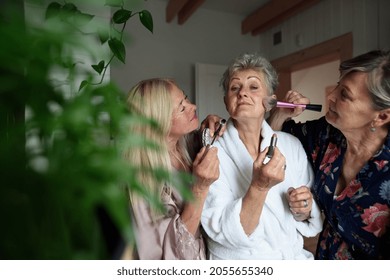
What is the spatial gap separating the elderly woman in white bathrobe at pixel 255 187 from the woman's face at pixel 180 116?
0.12m

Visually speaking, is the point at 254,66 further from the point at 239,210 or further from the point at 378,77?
the point at 239,210

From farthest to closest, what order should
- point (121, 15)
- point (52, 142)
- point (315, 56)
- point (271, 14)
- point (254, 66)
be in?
point (271, 14) < point (315, 56) < point (254, 66) < point (121, 15) < point (52, 142)

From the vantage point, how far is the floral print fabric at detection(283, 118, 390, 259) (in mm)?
796

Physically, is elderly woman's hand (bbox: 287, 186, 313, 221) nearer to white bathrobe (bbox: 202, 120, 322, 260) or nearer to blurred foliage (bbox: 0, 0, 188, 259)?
white bathrobe (bbox: 202, 120, 322, 260)

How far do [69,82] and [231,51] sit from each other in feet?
10.1

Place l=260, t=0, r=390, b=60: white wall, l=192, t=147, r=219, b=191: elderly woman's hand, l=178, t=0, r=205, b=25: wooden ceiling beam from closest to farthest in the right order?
l=192, t=147, r=219, b=191: elderly woman's hand → l=260, t=0, r=390, b=60: white wall → l=178, t=0, r=205, b=25: wooden ceiling beam

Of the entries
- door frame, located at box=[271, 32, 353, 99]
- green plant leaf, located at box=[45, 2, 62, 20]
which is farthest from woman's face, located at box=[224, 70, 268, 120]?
door frame, located at box=[271, 32, 353, 99]

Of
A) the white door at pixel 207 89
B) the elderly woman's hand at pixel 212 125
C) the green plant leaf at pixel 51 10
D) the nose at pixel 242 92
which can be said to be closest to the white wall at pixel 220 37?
the white door at pixel 207 89

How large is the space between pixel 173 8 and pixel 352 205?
2.32m

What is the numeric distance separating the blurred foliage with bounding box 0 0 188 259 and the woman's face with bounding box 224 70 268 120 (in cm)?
69

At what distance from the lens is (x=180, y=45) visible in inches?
114

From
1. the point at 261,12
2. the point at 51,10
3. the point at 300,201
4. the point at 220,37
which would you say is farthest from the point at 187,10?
the point at 51,10

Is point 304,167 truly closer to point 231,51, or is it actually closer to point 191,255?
point 191,255

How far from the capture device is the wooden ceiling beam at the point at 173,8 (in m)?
2.55
